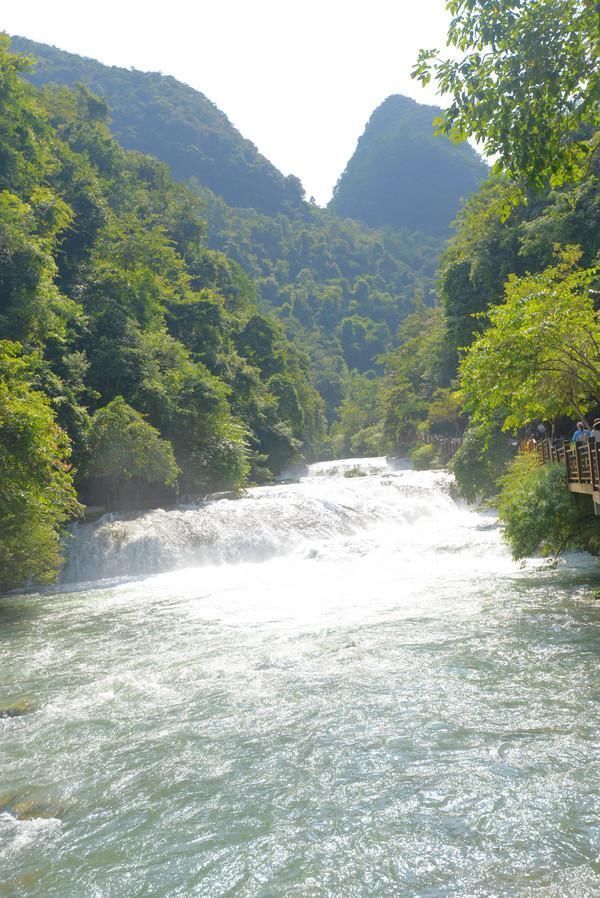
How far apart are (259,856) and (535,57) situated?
6973 millimetres

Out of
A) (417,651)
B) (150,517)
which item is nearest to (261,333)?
(150,517)

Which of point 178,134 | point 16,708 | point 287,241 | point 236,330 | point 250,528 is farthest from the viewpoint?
point 178,134

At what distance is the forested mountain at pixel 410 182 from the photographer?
7195 inches

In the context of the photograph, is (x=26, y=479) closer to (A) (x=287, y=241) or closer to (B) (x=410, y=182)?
(A) (x=287, y=241)

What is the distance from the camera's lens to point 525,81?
6.20 m

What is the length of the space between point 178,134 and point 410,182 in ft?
232

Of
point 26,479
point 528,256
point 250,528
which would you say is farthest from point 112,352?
point 528,256

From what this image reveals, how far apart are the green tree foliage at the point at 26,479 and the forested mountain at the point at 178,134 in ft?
418

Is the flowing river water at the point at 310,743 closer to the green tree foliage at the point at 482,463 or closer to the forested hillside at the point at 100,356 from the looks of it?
the forested hillside at the point at 100,356

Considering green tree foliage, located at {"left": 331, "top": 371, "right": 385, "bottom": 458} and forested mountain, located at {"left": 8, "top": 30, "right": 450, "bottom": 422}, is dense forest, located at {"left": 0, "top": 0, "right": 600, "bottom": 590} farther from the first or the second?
forested mountain, located at {"left": 8, "top": 30, "right": 450, "bottom": 422}

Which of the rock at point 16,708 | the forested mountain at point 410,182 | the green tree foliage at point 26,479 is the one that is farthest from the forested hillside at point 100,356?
the forested mountain at point 410,182

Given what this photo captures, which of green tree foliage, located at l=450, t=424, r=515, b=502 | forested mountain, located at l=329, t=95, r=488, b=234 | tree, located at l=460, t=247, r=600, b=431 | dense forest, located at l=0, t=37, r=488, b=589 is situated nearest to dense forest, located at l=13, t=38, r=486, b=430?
forested mountain, located at l=329, t=95, r=488, b=234

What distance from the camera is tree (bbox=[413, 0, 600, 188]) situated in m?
6.02

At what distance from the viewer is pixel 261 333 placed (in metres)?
50.3
